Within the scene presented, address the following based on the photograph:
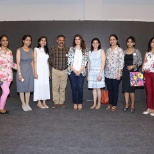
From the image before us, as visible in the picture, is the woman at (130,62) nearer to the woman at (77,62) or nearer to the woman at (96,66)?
the woman at (96,66)

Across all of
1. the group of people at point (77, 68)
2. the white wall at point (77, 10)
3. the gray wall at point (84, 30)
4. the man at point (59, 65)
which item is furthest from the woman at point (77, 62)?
the white wall at point (77, 10)

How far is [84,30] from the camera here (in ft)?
20.1

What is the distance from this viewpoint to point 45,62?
17.0 ft

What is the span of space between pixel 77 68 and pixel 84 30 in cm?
145

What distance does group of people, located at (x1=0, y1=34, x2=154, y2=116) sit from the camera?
489 centimetres

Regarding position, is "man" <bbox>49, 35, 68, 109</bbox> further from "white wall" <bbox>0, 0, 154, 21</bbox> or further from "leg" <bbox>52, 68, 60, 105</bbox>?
"white wall" <bbox>0, 0, 154, 21</bbox>

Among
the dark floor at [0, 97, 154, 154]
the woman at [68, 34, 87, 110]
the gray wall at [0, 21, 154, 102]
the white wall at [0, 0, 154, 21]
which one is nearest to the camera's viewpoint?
the dark floor at [0, 97, 154, 154]

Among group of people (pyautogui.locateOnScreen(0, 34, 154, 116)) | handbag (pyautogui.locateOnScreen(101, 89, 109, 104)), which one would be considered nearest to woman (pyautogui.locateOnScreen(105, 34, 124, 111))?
group of people (pyautogui.locateOnScreen(0, 34, 154, 116))

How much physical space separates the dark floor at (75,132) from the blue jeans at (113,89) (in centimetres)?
25

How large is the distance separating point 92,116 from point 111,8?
3069mm

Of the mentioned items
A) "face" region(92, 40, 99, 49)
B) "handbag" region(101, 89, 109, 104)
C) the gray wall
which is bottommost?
"handbag" region(101, 89, 109, 104)

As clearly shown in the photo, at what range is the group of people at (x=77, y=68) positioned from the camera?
4.89 m

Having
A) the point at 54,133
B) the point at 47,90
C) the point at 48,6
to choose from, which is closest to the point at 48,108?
the point at 47,90

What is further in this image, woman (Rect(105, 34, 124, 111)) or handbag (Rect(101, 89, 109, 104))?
handbag (Rect(101, 89, 109, 104))
